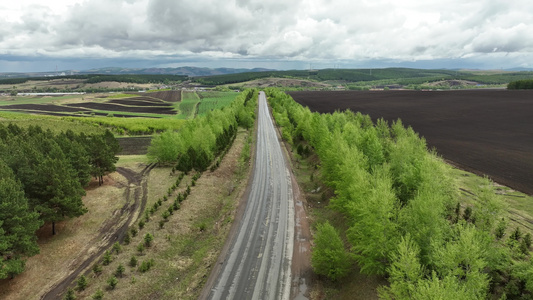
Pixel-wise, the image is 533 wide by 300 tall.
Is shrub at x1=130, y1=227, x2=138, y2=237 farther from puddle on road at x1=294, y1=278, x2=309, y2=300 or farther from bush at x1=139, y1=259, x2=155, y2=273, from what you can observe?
puddle on road at x1=294, y1=278, x2=309, y2=300

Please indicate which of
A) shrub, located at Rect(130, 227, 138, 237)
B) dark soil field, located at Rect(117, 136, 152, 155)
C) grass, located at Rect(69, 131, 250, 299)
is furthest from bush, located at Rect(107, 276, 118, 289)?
dark soil field, located at Rect(117, 136, 152, 155)

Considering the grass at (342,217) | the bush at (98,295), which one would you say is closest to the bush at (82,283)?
the bush at (98,295)

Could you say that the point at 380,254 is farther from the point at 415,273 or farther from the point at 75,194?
the point at 75,194

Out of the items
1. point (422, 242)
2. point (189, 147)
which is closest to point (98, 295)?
point (422, 242)

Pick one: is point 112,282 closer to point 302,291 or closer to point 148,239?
point 148,239

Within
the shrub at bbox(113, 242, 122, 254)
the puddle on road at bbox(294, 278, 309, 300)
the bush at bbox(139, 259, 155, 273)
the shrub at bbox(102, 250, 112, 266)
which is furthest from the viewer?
the shrub at bbox(113, 242, 122, 254)
